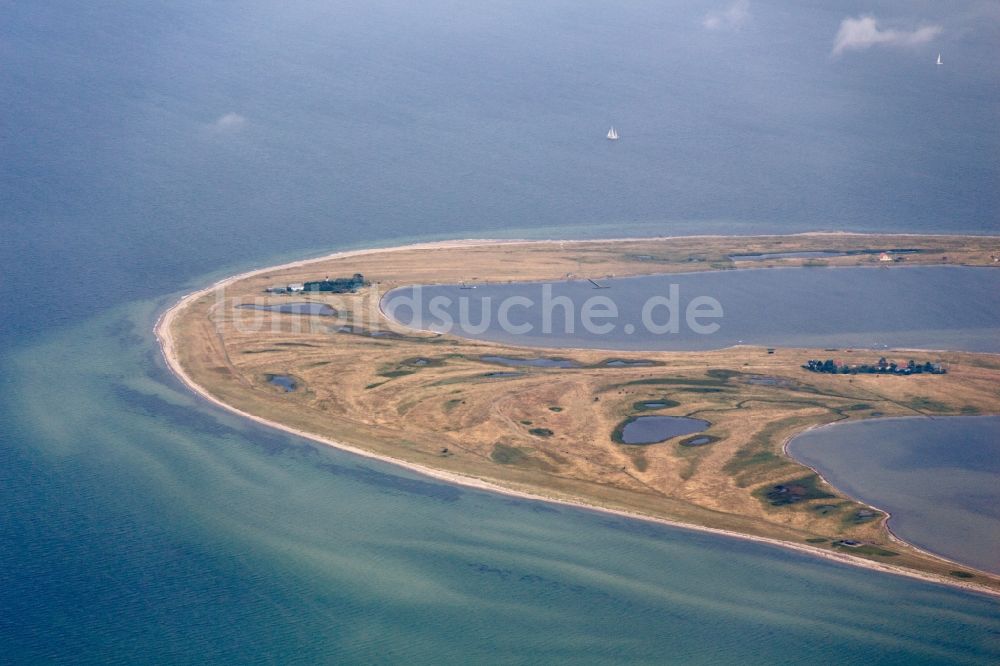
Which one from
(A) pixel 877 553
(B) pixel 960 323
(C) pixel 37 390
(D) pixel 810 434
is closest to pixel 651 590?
(A) pixel 877 553

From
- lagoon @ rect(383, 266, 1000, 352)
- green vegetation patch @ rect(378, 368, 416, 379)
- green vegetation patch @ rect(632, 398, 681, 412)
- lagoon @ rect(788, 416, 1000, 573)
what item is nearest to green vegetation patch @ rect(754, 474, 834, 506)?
lagoon @ rect(788, 416, 1000, 573)

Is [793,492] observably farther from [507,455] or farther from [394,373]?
[394,373]

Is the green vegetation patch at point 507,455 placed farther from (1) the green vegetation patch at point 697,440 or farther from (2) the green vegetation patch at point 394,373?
(2) the green vegetation patch at point 394,373

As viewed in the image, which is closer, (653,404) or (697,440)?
(697,440)

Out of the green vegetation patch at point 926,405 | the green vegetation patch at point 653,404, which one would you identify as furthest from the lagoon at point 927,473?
the green vegetation patch at point 653,404

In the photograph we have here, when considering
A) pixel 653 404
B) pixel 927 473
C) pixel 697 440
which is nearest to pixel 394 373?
pixel 653 404

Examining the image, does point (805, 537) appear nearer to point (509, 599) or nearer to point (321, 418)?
point (509, 599)
